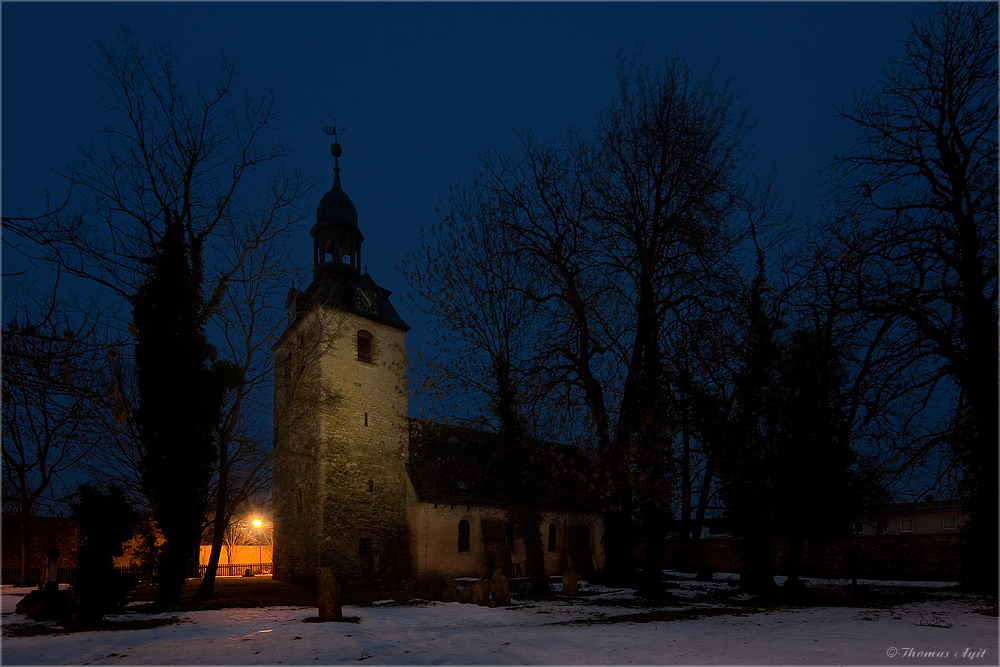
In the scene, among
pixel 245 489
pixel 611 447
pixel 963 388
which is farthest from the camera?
pixel 245 489

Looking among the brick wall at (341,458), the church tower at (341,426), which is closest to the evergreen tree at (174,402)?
the church tower at (341,426)

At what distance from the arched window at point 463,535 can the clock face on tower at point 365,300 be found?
10512 mm

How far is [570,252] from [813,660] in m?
11.6

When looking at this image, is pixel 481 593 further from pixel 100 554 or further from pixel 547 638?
pixel 100 554

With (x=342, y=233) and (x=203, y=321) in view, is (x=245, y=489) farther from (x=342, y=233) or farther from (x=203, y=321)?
(x=342, y=233)

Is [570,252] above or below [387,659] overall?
above

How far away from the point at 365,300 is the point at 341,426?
5937mm

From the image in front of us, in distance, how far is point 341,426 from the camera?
988 inches

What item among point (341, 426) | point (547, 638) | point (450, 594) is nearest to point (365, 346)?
point (341, 426)

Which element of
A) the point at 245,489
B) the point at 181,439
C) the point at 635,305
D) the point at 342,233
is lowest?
the point at 245,489

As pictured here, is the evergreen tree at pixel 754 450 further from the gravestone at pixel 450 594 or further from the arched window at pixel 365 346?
the arched window at pixel 365 346

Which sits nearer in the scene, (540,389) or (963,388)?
(963,388)

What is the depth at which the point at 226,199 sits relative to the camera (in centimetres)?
1725

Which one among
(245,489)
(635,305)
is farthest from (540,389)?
(245,489)
